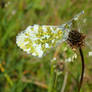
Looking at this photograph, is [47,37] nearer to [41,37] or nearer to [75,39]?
[41,37]

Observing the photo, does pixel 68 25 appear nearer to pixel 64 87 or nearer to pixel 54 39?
pixel 54 39

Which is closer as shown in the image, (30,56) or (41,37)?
(41,37)

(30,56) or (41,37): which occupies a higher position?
(30,56)

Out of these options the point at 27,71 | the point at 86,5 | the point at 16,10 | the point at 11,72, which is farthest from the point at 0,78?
the point at 86,5

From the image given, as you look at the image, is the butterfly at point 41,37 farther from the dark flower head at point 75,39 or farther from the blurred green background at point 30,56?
the blurred green background at point 30,56

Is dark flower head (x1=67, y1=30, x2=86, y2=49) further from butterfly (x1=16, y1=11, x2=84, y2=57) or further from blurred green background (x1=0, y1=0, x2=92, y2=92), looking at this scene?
blurred green background (x1=0, y1=0, x2=92, y2=92)

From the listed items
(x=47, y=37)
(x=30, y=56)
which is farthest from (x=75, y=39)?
(x=30, y=56)

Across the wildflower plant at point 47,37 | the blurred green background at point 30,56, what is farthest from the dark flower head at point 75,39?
the blurred green background at point 30,56

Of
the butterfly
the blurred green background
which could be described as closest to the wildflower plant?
the butterfly

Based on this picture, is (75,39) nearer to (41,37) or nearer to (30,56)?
(41,37)
